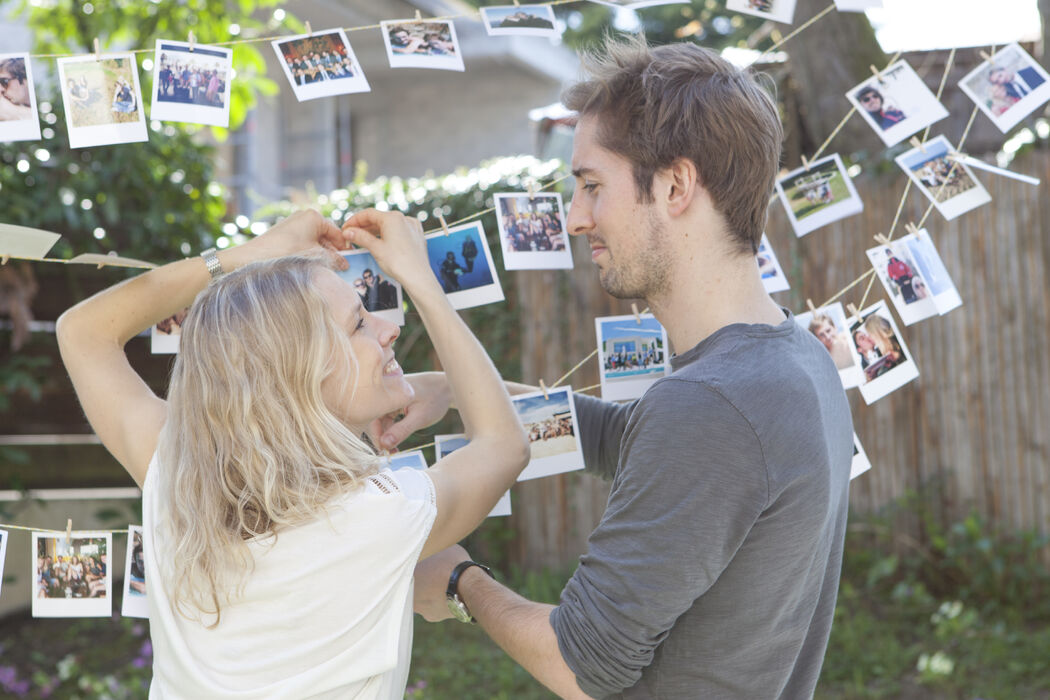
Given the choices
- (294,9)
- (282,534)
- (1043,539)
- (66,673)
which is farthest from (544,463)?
(294,9)

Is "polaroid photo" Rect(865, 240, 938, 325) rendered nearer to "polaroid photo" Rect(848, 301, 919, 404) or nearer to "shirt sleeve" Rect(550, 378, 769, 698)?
"polaroid photo" Rect(848, 301, 919, 404)

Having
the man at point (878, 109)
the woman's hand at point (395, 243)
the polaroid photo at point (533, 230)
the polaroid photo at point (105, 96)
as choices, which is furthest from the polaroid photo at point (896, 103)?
the polaroid photo at point (105, 96)

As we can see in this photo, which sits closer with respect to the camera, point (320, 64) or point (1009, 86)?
point (320, 64)

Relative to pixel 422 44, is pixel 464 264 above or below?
below

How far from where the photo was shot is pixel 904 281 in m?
2.28

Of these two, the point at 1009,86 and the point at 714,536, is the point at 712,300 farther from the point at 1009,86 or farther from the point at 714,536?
the point at 1009,86

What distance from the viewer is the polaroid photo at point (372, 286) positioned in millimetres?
2066

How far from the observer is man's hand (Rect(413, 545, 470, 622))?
177 centimetres

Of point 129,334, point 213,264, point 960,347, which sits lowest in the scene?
point 960,347

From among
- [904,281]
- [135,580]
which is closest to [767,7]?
[904,281]

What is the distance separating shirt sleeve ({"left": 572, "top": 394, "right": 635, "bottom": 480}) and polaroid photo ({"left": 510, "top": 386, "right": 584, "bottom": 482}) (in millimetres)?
65

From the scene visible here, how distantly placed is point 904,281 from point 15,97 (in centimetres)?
200

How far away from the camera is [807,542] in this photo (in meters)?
1.50

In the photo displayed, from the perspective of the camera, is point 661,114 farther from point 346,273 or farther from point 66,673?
A: point 66,673
